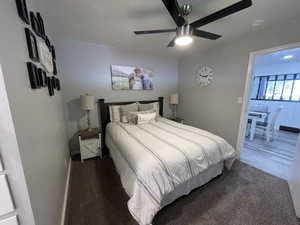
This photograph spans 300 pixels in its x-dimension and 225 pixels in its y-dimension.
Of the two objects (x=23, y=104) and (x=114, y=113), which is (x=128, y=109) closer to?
(x=114, y=113)

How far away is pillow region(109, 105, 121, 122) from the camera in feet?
9.37

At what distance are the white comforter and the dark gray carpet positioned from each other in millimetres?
263

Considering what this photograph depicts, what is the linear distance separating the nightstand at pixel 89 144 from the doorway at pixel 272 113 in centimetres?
291

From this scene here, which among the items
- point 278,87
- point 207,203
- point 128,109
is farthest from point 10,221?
point 278,87

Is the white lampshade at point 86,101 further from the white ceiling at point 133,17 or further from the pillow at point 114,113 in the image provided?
the white ceiling at point 133,17

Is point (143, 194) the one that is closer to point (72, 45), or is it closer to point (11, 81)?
point (11, 81)

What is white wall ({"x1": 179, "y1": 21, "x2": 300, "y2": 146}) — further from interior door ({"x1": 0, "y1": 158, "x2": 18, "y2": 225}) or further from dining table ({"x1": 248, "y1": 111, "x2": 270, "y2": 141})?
interior door ({"x1": 0, "y1": 158, "x2": 18, "y2": 225})

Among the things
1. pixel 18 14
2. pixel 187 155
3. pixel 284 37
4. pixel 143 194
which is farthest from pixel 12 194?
pixel 284 37

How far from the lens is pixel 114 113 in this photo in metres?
2.86

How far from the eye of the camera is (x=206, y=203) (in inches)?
61.4

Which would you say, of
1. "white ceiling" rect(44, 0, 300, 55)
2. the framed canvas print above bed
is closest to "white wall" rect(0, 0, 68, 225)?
"white ceiling" rect(44, 0, 300, 55)

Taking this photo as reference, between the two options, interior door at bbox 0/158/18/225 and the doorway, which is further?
the doorway

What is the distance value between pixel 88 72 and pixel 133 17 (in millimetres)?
1526

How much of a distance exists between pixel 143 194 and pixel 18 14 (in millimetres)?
1679
